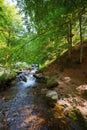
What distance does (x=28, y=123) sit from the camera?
19.3ft

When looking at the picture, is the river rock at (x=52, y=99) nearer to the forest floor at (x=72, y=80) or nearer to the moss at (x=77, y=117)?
the forest floor at (x=72, y=80)

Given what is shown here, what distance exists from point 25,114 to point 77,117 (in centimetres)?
208

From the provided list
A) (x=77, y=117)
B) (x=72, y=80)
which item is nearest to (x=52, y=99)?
(x=77, y=117)

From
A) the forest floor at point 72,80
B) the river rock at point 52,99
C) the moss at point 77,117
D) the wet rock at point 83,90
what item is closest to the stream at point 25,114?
the river rock at point 52,99

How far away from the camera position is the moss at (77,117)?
5.59m

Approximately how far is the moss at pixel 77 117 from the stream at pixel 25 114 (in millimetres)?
534

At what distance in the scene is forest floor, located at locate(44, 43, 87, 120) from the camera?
24.4 ft

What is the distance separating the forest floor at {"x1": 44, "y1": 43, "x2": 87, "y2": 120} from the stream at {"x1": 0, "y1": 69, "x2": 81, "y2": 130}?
110 centimetres

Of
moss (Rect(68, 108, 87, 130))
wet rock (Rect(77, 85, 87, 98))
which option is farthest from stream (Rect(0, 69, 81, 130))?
wet rock (Rect(77, 85, 87, 98))

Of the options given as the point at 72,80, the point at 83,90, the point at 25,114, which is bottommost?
the point at 72,80

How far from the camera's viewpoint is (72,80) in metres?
10.8

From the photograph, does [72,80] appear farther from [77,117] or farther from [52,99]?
[77,117]

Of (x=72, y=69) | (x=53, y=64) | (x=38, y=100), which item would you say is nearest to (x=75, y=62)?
(x=72, y=69)

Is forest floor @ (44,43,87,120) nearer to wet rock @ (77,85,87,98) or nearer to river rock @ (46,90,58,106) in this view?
wet rock @ (77,85,87,98)
